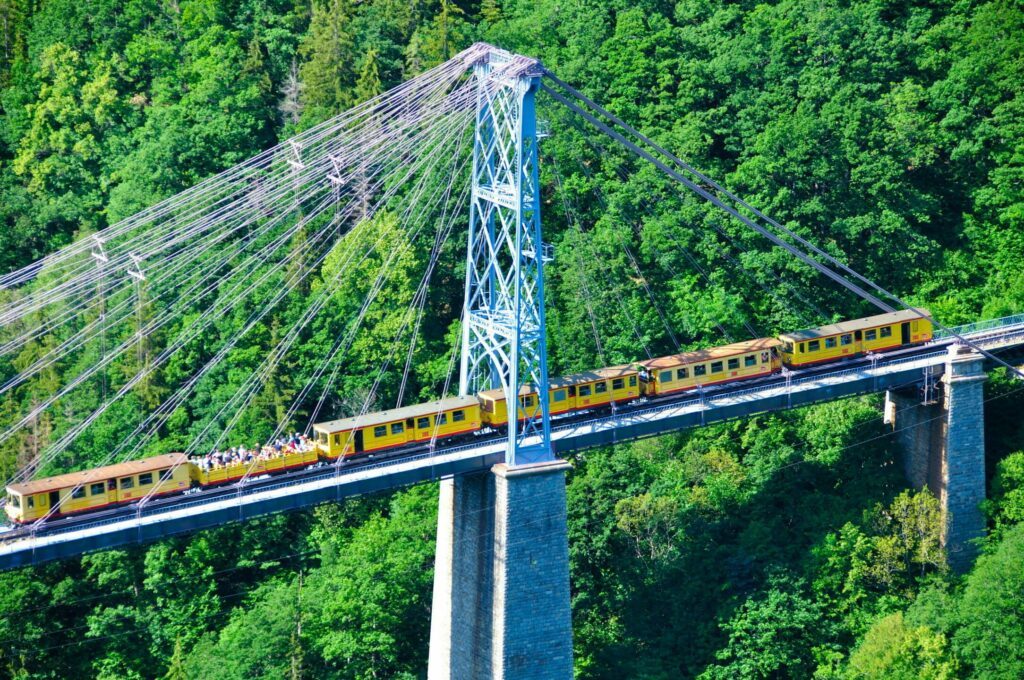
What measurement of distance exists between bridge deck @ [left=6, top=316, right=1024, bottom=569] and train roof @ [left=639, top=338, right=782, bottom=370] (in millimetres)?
1134

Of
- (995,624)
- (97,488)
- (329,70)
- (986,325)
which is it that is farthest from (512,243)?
(329,70)

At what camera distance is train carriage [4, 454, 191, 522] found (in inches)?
1676

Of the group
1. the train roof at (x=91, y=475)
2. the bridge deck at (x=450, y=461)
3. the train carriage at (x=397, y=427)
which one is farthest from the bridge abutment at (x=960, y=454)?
the train roof at (x=91, y=475)

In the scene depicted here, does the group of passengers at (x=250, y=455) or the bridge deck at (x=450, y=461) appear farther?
the group of passengers at (x=250, y=455)

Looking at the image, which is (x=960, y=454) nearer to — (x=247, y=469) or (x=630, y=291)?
(x=630, y=291)

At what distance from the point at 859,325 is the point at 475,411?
14906 mm

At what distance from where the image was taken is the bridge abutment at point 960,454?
5081 cm

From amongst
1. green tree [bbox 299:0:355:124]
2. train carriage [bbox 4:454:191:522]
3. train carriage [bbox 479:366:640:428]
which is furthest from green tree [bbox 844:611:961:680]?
green tree [bbox 299:0:355:124]

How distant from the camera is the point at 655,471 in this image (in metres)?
54.3

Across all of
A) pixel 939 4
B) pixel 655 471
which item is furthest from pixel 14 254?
pixel 939 4

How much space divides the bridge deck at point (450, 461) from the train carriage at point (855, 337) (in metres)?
0.58

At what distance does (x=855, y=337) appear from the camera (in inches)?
2093

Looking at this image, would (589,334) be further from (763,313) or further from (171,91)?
(171,91)

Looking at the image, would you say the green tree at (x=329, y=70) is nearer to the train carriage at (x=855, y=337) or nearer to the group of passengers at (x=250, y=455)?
the group of passengers at (x=250, y=455)
